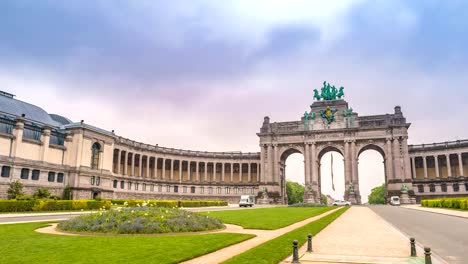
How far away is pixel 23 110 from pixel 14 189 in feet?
69.1

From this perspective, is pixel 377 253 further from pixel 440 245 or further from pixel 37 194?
pixel 37 194

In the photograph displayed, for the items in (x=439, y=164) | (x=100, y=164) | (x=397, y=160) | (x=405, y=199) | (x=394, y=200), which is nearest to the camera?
(x=100, y=164)

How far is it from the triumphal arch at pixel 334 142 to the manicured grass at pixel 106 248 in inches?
3577

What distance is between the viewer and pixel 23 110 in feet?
230

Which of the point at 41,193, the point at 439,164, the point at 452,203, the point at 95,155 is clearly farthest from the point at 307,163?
the point at 41,193

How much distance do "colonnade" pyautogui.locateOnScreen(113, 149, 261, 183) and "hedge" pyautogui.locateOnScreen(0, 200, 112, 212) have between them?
42105 millimetres

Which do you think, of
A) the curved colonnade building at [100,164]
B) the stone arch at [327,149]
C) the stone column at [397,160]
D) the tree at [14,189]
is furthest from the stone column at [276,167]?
the tree at [14,189]

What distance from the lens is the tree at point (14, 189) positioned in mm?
55375

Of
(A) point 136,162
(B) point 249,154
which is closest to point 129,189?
(A) point 136,162

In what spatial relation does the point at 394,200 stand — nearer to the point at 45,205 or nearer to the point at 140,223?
the point at 45,205

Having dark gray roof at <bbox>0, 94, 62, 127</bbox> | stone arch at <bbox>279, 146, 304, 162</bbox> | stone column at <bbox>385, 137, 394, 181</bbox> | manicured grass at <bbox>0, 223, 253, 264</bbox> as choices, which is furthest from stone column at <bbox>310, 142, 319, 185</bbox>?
manicured grass at <bbox>0, 223, 253, 264</bbox>

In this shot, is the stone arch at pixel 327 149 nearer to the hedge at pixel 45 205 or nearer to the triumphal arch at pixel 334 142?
the triumphal arch at pixel 334 142

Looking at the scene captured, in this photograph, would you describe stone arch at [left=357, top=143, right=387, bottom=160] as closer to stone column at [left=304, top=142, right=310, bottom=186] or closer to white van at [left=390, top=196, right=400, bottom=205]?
stone column at [left=304, top=142, right=310, bottom=186]

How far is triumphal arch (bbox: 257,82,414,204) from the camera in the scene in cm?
10400
